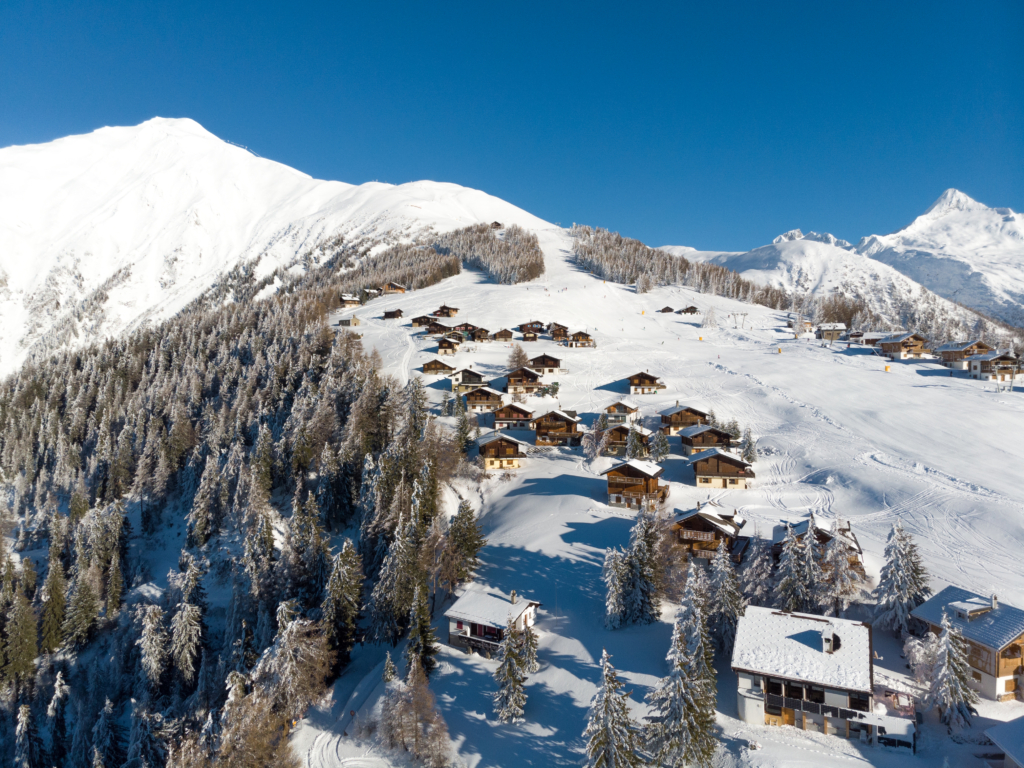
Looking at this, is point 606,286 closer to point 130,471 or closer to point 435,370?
point 435,370

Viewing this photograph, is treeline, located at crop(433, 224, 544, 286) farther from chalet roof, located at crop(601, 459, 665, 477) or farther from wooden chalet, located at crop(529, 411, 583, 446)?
chalet roof, located at crop(601, 459, 665, 477)

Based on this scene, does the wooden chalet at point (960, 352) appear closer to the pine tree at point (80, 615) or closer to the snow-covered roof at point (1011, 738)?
the snow-covered roof at point (1011, 738)

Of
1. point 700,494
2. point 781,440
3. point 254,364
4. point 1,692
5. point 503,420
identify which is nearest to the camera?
point 1,692

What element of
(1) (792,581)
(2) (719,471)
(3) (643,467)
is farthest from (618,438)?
(1) (792,581)

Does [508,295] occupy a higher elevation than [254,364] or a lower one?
higher

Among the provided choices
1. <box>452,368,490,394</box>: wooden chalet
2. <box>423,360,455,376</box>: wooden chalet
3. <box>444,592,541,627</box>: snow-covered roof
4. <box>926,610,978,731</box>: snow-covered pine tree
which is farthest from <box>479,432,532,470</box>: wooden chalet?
<box>926,610,978,731</box>: snow-covered pine tree

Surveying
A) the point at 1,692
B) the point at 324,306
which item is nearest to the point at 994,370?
the point at 1,692

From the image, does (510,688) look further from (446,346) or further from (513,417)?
(446,346)
